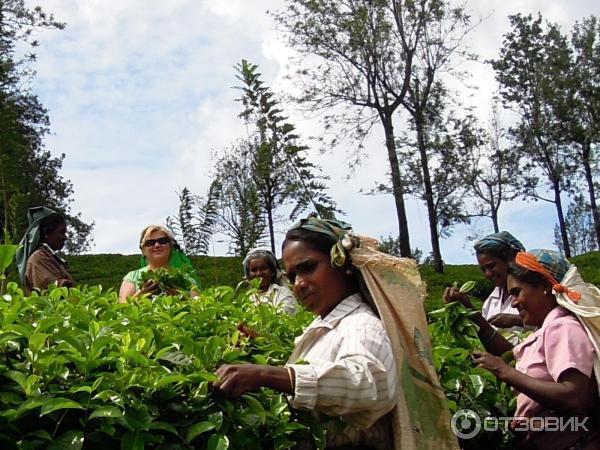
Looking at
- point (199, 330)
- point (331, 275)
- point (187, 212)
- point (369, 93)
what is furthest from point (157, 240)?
point (369, 93)

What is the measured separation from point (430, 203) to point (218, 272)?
8.60 m

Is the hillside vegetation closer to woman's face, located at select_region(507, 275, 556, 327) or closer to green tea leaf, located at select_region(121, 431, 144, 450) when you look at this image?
woman's face, located at select_region(507, 275, 556, 327)

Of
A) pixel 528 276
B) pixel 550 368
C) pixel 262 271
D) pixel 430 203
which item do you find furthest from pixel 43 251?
pixel 430 203

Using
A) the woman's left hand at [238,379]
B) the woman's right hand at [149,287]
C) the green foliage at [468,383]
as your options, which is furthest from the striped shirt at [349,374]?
the woman's right hand at [149,287]

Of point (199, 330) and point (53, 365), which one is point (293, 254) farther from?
point (53, 365)

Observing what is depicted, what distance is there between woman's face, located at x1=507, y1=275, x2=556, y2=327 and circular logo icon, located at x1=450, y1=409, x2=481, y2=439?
43 centimetres

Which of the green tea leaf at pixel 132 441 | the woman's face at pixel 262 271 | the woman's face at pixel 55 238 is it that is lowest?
the green tea leaf at pixel 132 441

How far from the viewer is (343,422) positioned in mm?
2125

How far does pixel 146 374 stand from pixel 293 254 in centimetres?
71

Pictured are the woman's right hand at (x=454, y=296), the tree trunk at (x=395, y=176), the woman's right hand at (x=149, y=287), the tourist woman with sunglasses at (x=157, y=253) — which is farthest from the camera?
the tree trunk at (x=395, y=176)

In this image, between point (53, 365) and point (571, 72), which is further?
point (571, 72)

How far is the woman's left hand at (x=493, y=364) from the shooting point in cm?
247

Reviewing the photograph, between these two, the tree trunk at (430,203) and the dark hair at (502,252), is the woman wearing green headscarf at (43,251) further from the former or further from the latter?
the tree trunk at (430,203)

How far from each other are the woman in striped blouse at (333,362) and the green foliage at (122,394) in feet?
0.31
